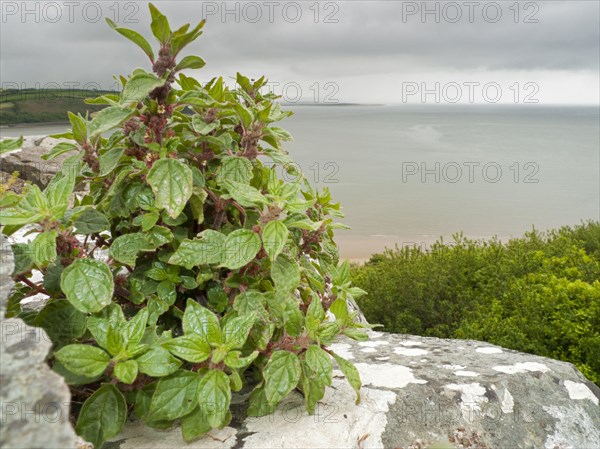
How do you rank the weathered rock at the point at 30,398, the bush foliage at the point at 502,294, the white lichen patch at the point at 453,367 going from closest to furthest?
the weathered rock at the point at 30,398, the white lichen patch at the point at 453,367, the bush foliage at the point at 502,294

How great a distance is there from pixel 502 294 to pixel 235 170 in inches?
180

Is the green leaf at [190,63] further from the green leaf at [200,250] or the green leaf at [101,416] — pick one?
the green leaf at [101,416]

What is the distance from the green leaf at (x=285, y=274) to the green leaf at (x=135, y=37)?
2.96 feet

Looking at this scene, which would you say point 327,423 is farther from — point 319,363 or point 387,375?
point 387,375

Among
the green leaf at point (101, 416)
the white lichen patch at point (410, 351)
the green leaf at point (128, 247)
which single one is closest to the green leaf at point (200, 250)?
the green leaf at point (128, 247)

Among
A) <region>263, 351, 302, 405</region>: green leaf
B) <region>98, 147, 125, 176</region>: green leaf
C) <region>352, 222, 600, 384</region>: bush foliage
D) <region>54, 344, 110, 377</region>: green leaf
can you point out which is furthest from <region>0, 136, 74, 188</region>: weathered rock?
<region>263, 351, 302, 405</region>: green leaf

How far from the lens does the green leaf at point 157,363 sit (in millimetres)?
1799

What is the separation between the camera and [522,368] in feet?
8.64

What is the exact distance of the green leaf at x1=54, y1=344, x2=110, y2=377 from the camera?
1.71m

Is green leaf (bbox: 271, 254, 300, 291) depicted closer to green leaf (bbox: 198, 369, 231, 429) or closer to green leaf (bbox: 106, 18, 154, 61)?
green leaf (bbox: 198, 369, 231, 429)

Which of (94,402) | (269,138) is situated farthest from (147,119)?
(94,402)

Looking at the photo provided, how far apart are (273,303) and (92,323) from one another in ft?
2.18

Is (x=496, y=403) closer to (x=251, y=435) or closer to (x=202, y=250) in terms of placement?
(x=251, y=435)

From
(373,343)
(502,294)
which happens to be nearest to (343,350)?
(373,343)
